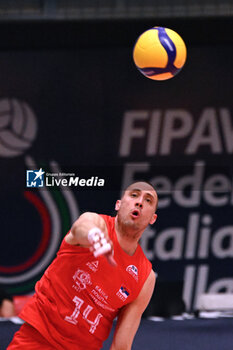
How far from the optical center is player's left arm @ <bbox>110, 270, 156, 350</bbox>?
3418 millimetres

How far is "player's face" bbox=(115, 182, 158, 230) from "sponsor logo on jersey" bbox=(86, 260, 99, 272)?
0.89ft

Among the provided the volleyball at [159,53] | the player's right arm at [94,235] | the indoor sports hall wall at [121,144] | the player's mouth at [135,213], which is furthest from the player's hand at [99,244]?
the indoor sports hall wall at [121,144]

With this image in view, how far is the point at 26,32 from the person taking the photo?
7.36 meters

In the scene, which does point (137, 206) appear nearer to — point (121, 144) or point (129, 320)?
point (129, 320)

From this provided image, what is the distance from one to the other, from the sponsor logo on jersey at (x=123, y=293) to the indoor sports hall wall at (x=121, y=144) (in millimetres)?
4219

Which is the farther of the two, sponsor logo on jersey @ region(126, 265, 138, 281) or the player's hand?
sponsor logo on jersey @ region(126, 265, 138, 281)

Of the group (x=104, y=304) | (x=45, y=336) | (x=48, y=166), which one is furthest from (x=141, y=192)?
(x=48, y=166)

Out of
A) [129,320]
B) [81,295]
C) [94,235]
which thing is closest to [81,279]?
[81,295]

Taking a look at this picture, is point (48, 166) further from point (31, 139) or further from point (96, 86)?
point (96, 86)

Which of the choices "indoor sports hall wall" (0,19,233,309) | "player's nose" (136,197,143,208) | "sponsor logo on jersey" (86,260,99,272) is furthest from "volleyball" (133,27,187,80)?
"sponsor logo on jersey" (86,260,99,272)

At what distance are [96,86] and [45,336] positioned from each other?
4.68 meters

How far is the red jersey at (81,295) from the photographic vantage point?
3.36 meters

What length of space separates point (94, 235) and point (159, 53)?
2.96 meters

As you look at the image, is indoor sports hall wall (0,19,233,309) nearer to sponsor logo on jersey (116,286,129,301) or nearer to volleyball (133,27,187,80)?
volleyball (133,27,187,80)
